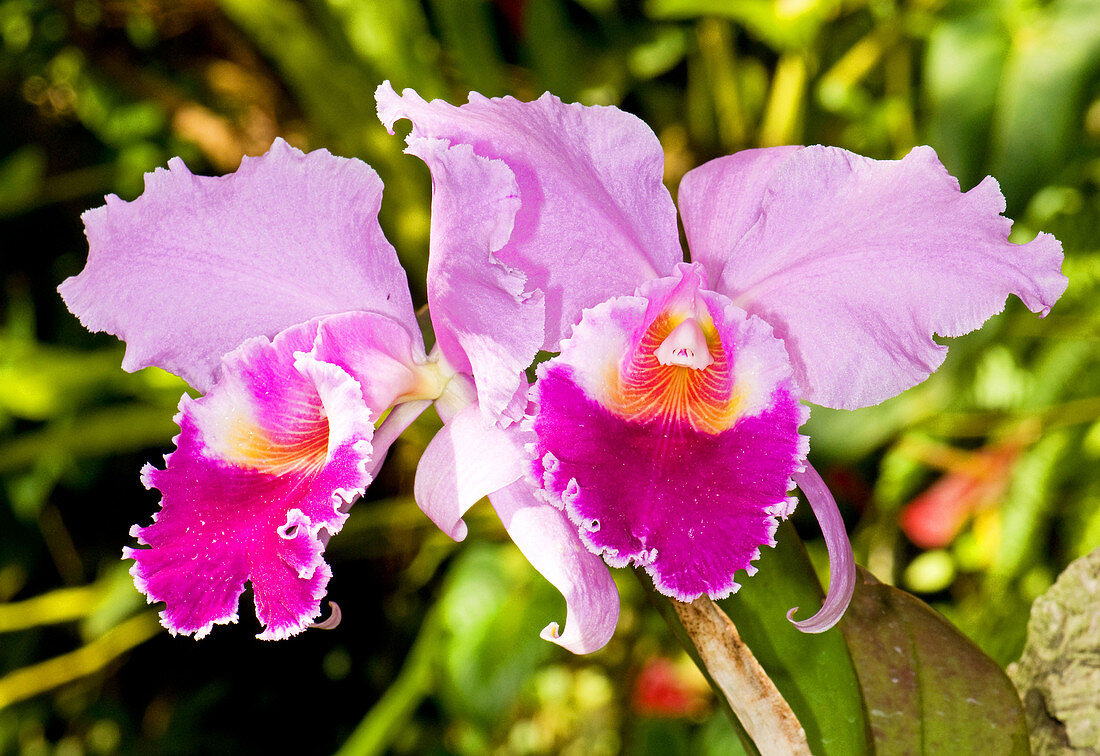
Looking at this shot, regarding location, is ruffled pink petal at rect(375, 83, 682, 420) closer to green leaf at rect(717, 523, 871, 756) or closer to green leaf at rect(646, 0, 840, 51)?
green leaf at rect(717, 523, 871, 756)

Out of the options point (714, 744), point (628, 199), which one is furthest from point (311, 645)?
point (628, 199)

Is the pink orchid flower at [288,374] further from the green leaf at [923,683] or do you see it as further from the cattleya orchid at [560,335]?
the green leaf at [923,683]

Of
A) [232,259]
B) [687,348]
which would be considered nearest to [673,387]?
[687,348]

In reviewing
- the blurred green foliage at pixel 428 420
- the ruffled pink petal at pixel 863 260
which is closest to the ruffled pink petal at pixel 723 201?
the ruffled pink petal at pixel 863 260

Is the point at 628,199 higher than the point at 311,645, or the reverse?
the point at 628,199

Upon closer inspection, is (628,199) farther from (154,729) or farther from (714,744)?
(154,729)

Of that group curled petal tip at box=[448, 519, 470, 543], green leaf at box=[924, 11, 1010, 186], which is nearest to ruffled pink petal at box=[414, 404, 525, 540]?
curled petal tip at box=[448, 519, 470, 543]
